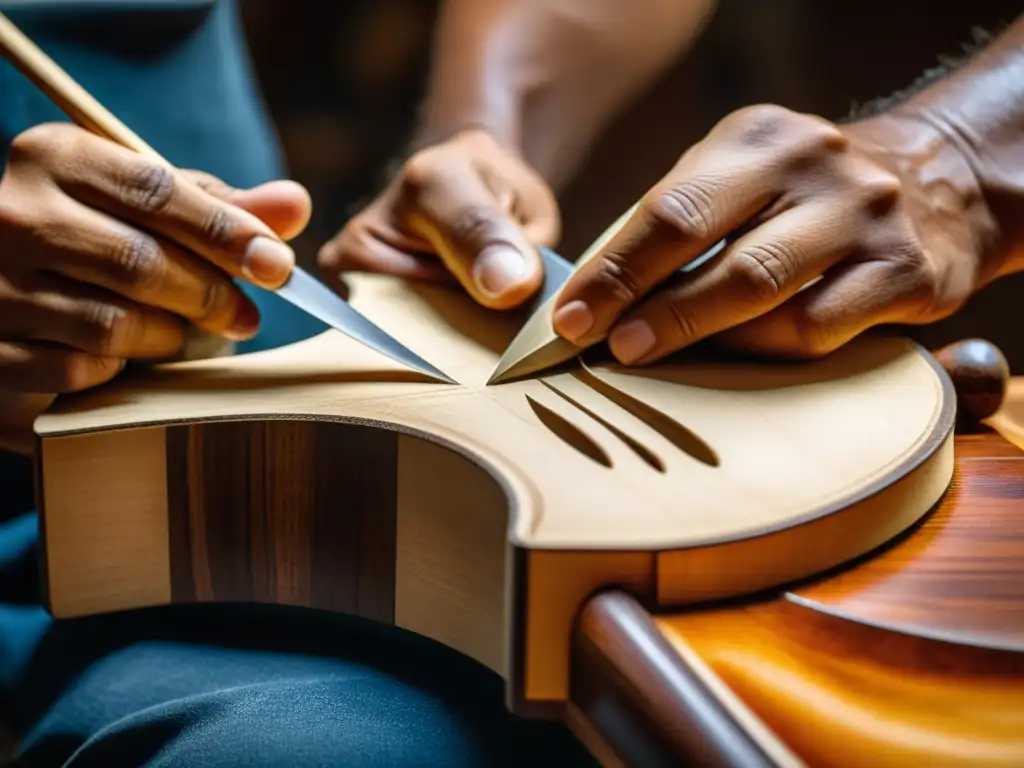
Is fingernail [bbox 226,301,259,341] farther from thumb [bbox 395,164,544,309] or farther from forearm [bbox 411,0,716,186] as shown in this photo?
forearm [bbox 411,0,716,186]

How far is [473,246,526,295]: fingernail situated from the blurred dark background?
2.30 ft

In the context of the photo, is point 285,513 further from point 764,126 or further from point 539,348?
point 764,126

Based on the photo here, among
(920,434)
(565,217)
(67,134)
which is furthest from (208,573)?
(565,217)

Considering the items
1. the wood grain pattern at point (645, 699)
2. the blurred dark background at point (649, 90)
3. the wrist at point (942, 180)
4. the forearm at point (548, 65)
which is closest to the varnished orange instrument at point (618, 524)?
the wood grain pattern at point (645, 699)

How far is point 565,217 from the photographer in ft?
5.62

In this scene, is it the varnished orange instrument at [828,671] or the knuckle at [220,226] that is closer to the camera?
the varnished orange instrument at [828,671]

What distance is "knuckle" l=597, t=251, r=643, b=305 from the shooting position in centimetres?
60

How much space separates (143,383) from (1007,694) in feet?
1.62

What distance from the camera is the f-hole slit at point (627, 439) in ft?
1.61

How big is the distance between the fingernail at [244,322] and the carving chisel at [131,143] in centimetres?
3

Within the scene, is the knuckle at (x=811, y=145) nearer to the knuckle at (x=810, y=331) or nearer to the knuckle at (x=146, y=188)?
the knuckle at (x=810, y=331)

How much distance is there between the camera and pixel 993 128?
79cm

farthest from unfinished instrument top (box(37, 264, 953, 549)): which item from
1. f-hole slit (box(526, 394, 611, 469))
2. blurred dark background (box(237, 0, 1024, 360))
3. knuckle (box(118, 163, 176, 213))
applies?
blurred dark background (box(237, 0, 1024, 360))

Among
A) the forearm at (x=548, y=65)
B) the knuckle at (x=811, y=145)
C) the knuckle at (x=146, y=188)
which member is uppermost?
the knuckle at (x=811, y=145)
